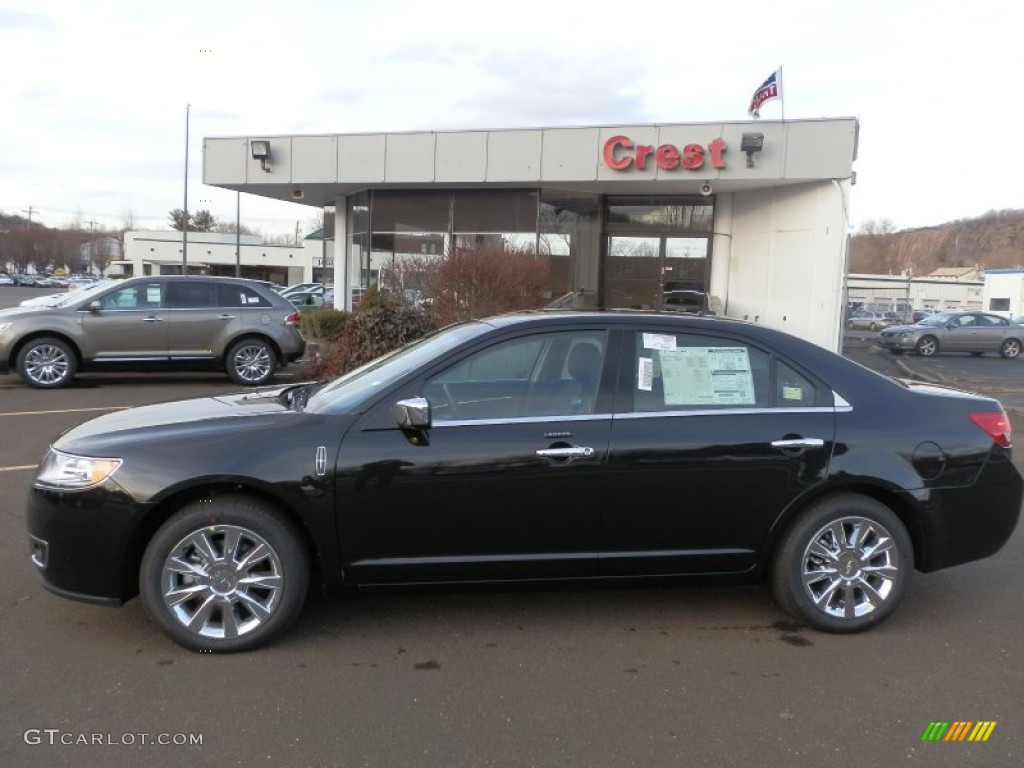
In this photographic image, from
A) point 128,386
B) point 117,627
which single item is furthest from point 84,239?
point 117,627

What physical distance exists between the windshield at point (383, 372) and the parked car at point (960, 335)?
23.5m

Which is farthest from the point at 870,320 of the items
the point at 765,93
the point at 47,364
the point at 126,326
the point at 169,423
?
the point at 169,423

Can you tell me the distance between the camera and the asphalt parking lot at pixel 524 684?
305cm

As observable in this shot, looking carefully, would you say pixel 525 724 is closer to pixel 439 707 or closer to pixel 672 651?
pixel 439 707

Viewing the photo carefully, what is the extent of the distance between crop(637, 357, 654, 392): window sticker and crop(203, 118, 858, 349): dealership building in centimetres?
1067

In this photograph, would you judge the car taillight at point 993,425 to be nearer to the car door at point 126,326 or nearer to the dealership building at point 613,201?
the car door at point 126,326

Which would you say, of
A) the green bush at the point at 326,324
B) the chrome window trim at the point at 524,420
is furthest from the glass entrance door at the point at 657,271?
the chrome window trim at the point at 524,420

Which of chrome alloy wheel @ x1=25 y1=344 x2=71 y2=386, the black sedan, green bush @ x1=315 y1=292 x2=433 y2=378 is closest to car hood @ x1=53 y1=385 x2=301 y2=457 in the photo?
the black sedan

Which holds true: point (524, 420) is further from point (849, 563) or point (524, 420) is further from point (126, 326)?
point (126, 326)

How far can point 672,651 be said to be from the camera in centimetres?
391

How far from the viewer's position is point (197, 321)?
11.8 metres

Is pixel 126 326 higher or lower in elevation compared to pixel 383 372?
lower

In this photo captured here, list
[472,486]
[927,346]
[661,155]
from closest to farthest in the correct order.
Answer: [472,486] → [661,155] → [927,346]

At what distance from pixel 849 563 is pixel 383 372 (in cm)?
254
